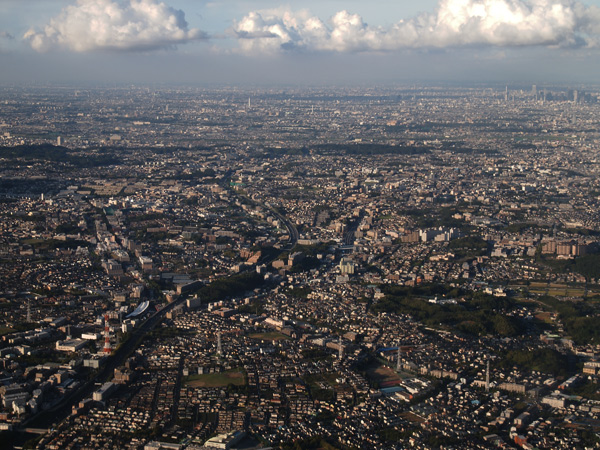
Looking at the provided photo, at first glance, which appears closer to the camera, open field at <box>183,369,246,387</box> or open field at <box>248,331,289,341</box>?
open field at <box>183,369,246,387</box>

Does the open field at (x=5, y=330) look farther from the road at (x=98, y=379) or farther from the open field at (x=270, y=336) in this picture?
the open field at (x=270, y=336)

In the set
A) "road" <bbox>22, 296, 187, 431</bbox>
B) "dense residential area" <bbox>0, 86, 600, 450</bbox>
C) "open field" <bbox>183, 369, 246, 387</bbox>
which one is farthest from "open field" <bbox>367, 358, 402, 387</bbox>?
"road" <bbox>22, 296, 187, 431</bbox>

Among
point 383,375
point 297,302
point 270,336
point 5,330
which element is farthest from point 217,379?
point 297,302

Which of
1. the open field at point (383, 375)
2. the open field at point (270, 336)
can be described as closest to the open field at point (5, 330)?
the open field at point (270, 336)

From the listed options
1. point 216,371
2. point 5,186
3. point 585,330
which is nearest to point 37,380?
point 216,371

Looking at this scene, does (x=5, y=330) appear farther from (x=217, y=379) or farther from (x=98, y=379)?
(x=217, y=379)

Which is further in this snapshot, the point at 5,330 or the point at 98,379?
the point at 5,330

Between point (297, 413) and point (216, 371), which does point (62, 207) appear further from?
point (297, 413)

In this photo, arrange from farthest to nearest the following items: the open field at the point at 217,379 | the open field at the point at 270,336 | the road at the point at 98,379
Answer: the open field at the point at 270,336
the open field at the point at 217,379
the road at the point at 98,379

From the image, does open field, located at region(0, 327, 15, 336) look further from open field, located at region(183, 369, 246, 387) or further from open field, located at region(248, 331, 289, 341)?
open field, located at region(248, 331, 289, 341)
